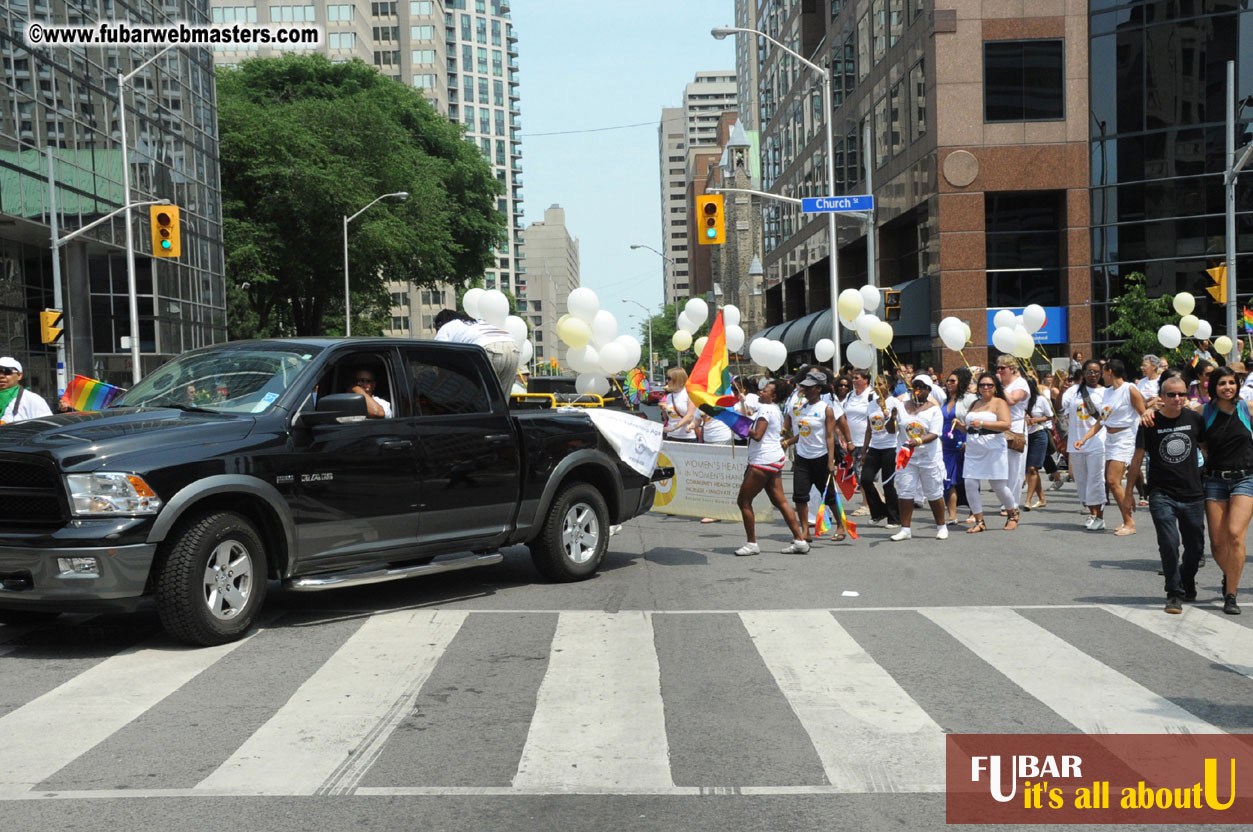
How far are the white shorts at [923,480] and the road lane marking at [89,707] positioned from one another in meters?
7.86

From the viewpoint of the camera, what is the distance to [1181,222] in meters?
34.3

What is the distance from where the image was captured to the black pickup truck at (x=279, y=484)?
7395mm

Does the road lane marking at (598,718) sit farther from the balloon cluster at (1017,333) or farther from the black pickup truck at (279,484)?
the balloon cluster at (1017,333)

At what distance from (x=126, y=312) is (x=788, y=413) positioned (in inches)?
1328

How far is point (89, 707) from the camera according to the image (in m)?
6.36

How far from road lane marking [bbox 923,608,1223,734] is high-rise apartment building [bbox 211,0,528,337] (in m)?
51.0

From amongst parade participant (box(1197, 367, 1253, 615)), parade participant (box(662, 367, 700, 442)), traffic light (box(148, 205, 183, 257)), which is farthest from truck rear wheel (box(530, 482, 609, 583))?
traffic light (box(148, 205, 183, 257))

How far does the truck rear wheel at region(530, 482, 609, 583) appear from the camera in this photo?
1030cm

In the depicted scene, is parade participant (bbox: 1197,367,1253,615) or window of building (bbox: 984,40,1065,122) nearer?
parade participant (bbox: 1197,367,1253,615)

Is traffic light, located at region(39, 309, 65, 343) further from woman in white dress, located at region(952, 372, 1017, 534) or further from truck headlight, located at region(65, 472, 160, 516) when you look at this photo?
truck headlight, located at region(65, 472, 160, 516)

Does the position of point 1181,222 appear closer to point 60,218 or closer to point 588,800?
point 60,218

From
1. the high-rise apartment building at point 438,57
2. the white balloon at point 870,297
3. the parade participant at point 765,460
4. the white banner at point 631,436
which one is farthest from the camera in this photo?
the high-rise apartment building at point 438,57

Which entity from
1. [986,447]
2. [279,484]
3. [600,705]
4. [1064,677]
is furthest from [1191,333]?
[600,705]

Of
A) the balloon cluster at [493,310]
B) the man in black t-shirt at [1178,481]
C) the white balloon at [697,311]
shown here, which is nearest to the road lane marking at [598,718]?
the man in black t-shirt at [1178,481]
